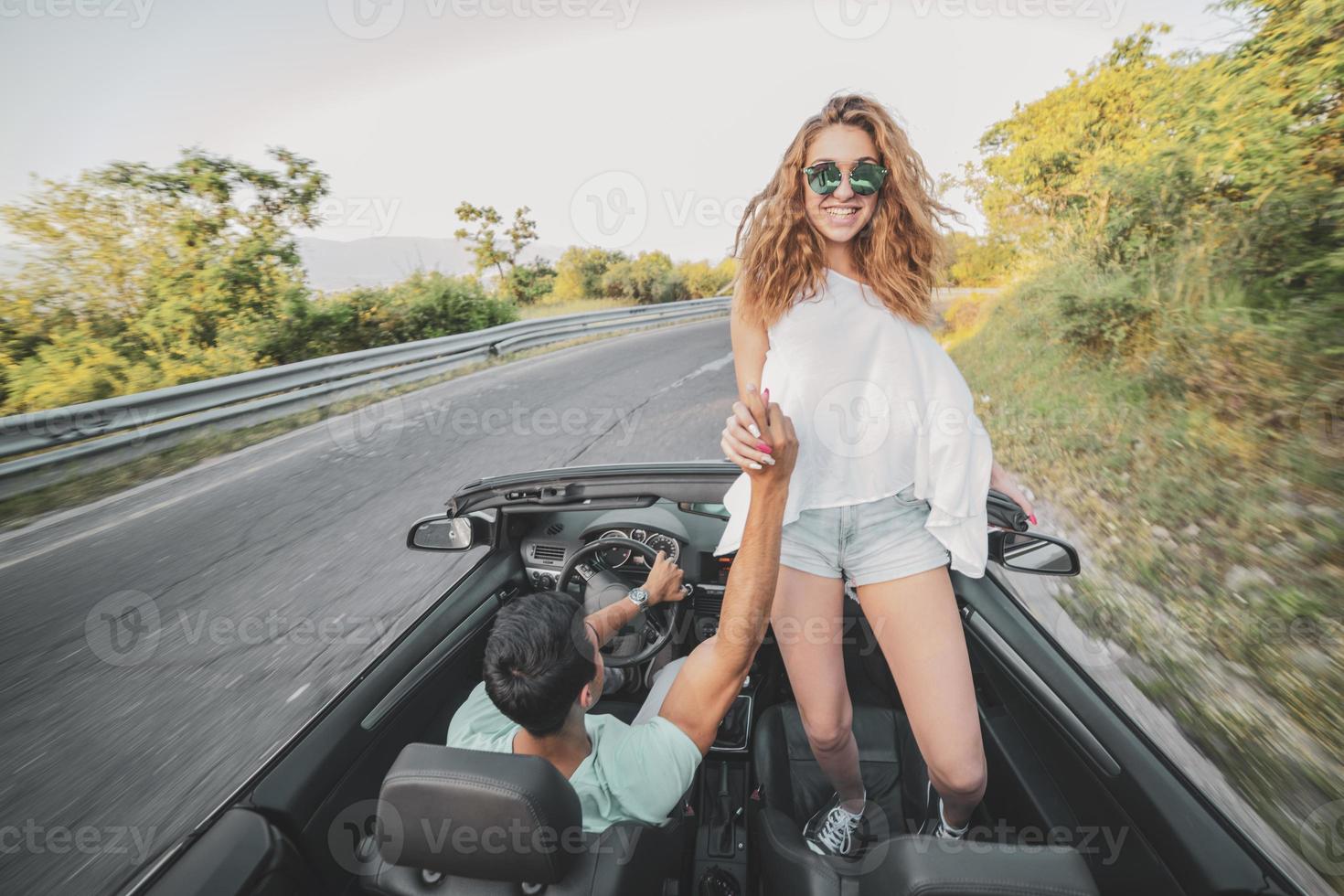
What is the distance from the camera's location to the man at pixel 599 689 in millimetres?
1322

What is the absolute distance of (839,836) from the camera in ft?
6.07

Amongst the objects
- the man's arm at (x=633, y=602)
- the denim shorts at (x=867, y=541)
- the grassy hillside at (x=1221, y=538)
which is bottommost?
the grassy hillside at (x=1221, y=538)

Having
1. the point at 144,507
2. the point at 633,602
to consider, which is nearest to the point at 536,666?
the point at 633,602

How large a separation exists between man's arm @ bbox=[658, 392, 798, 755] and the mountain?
31.8 feet

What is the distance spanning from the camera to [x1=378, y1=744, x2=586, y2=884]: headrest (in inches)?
44.1

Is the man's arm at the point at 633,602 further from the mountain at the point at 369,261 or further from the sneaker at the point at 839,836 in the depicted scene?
the mountain at the point at 369,261

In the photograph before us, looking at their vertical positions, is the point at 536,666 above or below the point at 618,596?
above

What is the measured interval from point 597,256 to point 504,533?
2425 centimetres

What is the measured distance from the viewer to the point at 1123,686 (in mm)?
2883

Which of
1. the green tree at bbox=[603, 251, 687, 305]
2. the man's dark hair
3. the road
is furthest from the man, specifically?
the green tree at bbox=[603, 251, 687, 305]

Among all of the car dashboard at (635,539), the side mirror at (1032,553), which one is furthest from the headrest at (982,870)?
the car dashboard at (635,539)

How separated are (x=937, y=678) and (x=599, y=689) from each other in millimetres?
883

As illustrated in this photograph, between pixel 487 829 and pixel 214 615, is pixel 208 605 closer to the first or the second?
pixel 214 615

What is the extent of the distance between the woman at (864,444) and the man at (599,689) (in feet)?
1.14
